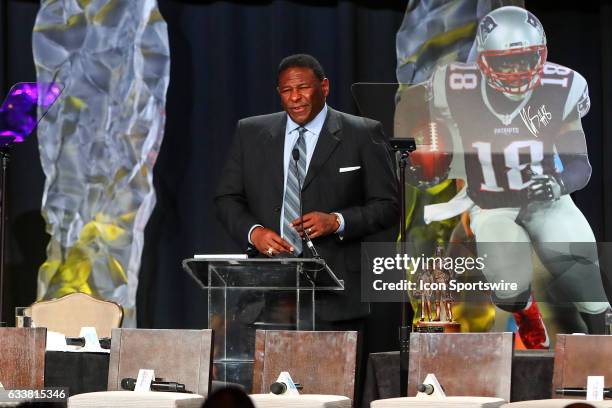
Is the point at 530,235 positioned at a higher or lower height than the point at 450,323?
higher

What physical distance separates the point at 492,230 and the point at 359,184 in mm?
1494

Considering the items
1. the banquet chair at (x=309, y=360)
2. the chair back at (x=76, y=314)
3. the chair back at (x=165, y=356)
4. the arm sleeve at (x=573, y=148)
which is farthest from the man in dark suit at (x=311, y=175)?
the arm sleeve at (x=573, y=148)

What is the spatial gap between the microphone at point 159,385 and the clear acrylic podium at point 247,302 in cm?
25

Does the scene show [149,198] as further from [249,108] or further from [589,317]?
[589,317]

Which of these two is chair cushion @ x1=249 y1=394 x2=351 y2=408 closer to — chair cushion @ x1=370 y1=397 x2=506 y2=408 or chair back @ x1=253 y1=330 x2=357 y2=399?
chair cushion @ x1=370 y1=397 x2=506 y2=408

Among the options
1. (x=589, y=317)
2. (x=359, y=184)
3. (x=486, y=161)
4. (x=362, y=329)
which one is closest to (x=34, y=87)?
(x=359, y=184)

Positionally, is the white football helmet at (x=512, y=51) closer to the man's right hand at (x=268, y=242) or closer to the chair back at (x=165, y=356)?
the man's right hand at (x=268, y=242)

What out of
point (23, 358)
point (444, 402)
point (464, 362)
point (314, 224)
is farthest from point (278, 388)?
point (23, 358)

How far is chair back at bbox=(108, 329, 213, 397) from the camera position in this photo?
390 cm

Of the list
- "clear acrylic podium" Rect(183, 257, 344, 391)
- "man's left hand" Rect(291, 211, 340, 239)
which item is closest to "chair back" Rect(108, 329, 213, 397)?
"clear acrylic podium" Rect(183, 257, 344, 391)

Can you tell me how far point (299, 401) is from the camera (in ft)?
12.0

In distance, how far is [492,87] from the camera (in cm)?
600

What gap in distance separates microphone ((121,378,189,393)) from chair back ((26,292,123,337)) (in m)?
1.51

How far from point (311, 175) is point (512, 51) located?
1.83m
